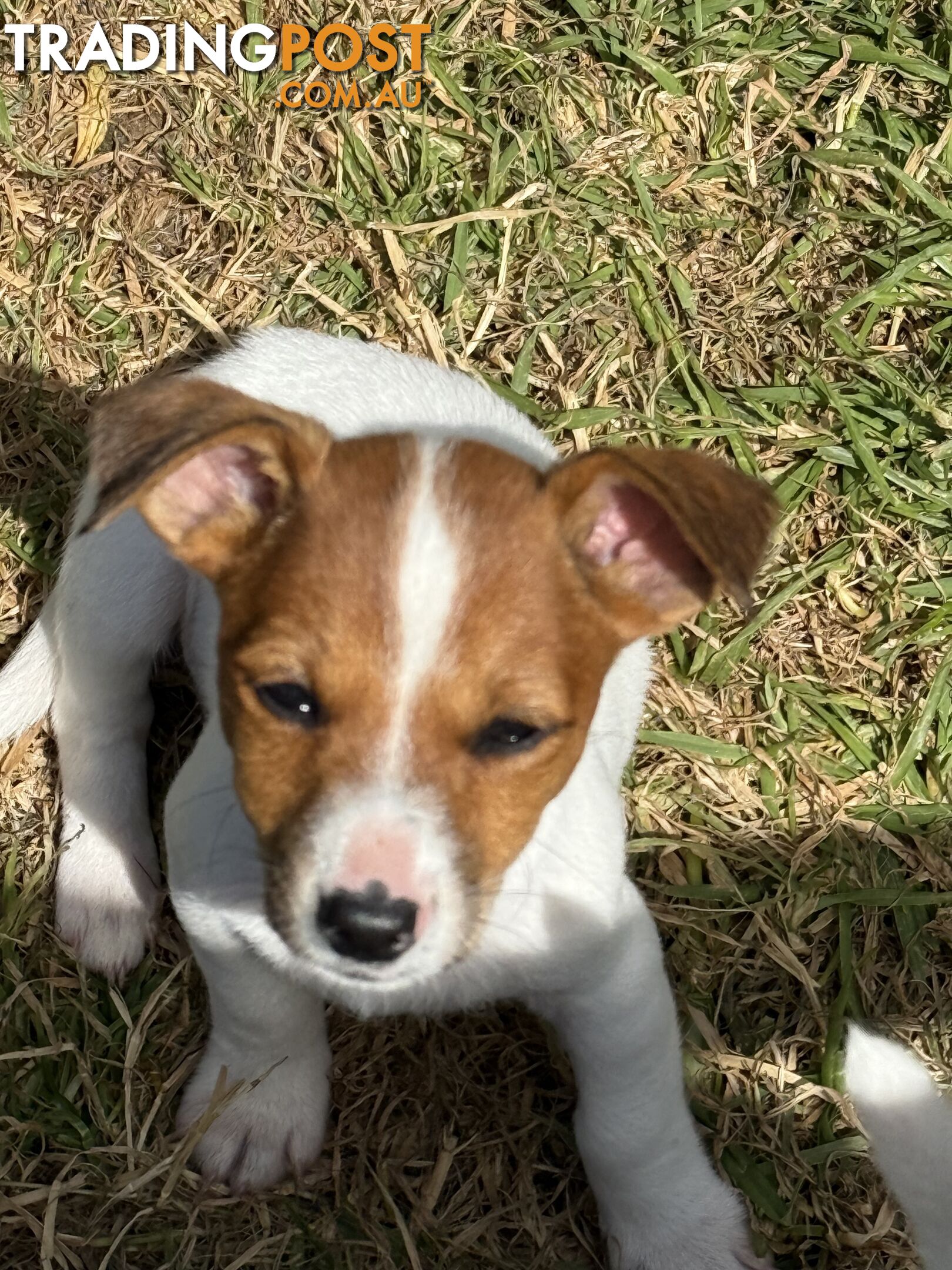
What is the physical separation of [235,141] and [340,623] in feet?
11.5

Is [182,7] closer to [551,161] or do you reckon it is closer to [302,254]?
[302,254]

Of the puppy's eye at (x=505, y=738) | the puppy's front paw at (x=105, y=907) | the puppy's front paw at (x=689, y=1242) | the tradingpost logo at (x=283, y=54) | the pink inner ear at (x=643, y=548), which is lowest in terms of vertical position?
the puppy's front paw at (x=689, y=1242)

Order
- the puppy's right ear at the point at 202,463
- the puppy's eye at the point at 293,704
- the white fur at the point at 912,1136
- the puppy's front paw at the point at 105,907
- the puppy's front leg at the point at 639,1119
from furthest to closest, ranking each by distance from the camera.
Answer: the puppy's front paw at the point at 105,907 → the puppy's front leg at the point at 639,1119 → the white fur at the point at 912,1136 → the puppy's eye at the point at 293,704 → the puppy's right ear at the point at 202,463

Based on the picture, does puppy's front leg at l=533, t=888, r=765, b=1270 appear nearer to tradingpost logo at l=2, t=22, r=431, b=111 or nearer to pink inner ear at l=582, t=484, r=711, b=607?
pink inner ear at l=582, t=484, r=711, b=607

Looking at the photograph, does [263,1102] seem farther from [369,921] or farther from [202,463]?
[202,463]

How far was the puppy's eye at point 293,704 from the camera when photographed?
10.0 feet

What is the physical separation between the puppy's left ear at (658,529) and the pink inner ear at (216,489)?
0.74m

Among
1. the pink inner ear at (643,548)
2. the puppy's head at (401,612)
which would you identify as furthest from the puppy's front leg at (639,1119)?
the pink inner ear at (643,548)

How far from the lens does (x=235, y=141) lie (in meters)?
5.73

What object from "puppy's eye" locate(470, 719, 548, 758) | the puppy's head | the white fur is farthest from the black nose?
the white fur

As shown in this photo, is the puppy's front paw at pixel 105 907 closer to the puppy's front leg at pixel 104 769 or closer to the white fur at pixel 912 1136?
the puppy's front leg at pixel 104 769

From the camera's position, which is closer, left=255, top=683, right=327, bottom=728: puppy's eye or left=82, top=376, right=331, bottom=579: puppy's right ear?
left=82, top=376, right=331, bottom=579: puppy's right ear

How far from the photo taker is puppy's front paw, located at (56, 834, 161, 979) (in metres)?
4.79

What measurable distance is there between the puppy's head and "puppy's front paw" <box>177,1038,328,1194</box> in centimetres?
144
